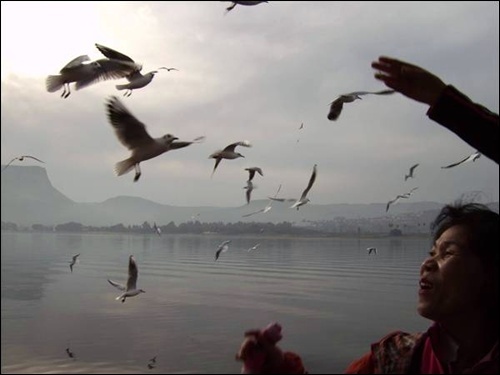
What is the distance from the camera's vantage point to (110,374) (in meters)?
14.7

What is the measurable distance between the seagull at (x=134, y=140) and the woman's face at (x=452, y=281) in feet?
3.89

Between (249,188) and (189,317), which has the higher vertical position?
(249,188)

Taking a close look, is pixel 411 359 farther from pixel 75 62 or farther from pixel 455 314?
pixel 75 62

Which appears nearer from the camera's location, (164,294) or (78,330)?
(78,330)

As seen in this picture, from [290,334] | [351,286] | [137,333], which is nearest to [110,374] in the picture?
[137,333]

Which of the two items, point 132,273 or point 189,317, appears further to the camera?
point 189,317

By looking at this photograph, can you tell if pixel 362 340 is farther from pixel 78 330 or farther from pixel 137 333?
pixel 78 330

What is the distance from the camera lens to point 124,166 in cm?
247

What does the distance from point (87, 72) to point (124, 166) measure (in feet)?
2.14

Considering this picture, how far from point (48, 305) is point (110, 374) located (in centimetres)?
1143

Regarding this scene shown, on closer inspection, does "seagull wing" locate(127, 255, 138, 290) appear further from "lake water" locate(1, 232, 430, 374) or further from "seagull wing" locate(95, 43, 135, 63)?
"lake water" locate(1, 232, 430, 374)

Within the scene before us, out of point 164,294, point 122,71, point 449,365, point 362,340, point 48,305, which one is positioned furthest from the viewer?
point 164,294

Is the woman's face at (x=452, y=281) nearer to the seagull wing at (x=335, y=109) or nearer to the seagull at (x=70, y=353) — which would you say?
the seagull wing at (x=335, y=109)

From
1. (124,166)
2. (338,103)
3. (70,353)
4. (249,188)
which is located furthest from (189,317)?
(124,166)
